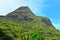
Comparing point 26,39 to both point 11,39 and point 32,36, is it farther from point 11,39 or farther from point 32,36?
point 11,39

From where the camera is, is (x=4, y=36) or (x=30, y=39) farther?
(x=30, y=39)

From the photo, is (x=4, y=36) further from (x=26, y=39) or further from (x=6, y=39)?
(x=26, y=39)

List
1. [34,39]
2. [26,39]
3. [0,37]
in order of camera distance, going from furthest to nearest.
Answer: [26,39] < [34,39] < [0,37]

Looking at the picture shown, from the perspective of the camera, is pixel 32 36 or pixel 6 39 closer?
pixel 6 39

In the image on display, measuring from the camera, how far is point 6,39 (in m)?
61.1

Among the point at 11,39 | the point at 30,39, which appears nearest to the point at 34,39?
the point at 30,39

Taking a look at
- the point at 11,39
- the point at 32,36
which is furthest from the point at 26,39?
the point at 11,39

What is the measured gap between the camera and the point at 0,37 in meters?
60.2

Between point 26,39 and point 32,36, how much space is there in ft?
11.2

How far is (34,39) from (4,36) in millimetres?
15981

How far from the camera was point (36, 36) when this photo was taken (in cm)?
7712

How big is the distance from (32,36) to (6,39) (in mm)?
18915

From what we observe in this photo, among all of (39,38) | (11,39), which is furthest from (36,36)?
(11,39)

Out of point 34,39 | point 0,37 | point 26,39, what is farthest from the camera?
point 26,39
